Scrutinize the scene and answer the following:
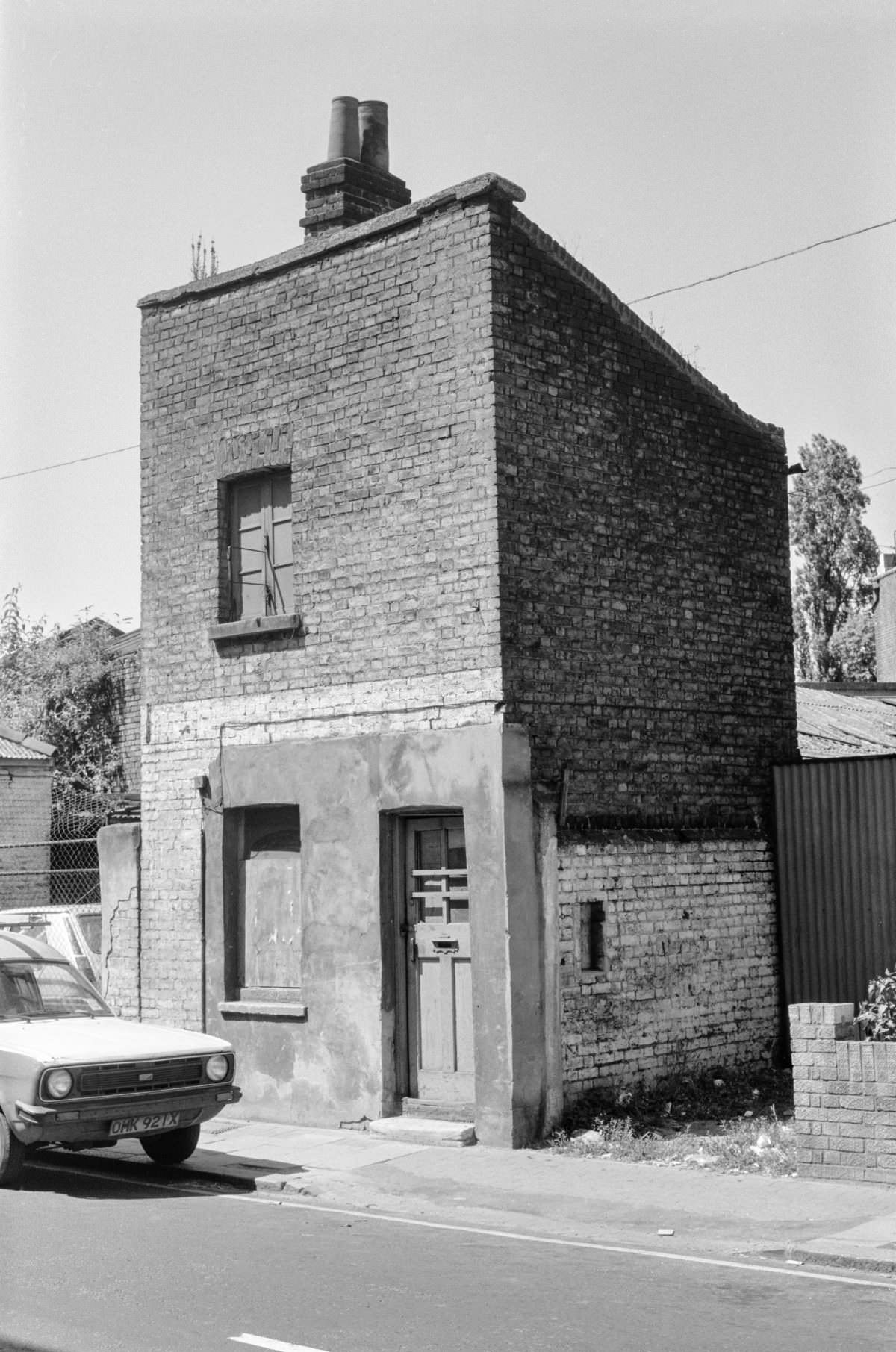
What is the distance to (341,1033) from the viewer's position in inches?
472

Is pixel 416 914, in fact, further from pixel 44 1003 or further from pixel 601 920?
pixel 44 1003

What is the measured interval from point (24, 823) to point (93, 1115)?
57.0ft

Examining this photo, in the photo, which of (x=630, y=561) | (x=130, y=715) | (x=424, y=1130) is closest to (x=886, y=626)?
(x=130, y=715)

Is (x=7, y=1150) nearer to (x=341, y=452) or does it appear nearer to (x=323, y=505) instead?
(x=323, y=505)

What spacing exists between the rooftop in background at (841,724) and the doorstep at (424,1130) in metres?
4.93

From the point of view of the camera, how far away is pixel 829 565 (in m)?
46.3

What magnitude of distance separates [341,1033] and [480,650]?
132 inches

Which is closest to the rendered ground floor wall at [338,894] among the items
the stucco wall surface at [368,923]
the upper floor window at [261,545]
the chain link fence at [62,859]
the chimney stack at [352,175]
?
the stucco wall surface at [368,923]

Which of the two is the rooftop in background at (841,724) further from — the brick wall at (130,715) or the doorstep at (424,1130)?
the brick wall at (130,715)

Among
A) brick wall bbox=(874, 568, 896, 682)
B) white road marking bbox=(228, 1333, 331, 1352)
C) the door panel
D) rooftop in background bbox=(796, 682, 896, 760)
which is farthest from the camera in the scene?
brick wall bbox=(874, 568, 896, 682)

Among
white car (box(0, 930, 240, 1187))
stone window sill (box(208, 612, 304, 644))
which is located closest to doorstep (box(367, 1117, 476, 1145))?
white car (box(0, 930, 240, 1187))

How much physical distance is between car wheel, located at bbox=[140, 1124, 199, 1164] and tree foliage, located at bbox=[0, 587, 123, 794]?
51.7 feet

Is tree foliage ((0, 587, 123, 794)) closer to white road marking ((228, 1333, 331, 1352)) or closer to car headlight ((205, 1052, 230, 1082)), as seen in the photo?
car headlight ((205, 1052, 230, 1082))

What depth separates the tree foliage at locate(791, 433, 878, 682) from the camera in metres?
46.1
